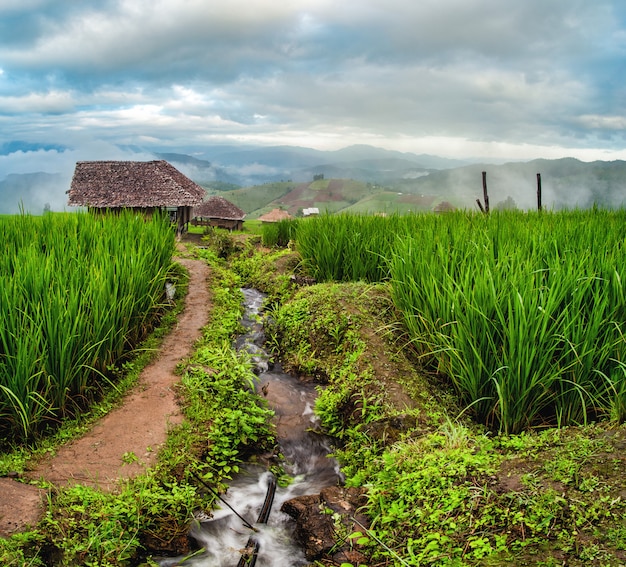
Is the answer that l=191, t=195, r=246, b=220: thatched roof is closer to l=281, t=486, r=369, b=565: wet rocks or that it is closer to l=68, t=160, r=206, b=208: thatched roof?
l=68, t=160, r=206, b=208: thatched roof

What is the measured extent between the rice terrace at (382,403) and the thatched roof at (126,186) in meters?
18.0

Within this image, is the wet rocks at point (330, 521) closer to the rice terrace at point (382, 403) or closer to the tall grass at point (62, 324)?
the rice terrace at point (382, 403)

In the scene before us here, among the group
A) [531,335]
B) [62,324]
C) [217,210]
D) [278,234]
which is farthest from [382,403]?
[217,210]

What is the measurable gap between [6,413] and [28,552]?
147 cm

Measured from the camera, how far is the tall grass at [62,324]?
4004 millimetres

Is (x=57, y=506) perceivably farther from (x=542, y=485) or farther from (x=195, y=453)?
(x=542, y=485)

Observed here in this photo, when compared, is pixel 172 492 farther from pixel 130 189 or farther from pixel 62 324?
pixel 130 189

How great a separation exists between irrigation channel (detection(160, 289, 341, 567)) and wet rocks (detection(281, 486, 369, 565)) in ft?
0.31

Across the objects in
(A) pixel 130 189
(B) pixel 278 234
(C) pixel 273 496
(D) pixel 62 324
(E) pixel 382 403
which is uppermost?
(A) pixel 130 189

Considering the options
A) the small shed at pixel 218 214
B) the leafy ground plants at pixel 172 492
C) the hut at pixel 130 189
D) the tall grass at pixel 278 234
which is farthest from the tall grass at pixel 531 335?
the small shed at pixel 218 214

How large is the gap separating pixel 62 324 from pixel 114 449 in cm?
111

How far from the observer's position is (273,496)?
12.6ft

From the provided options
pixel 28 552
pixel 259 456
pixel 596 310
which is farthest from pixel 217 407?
pixel 596 310

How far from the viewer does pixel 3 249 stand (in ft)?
21.0
